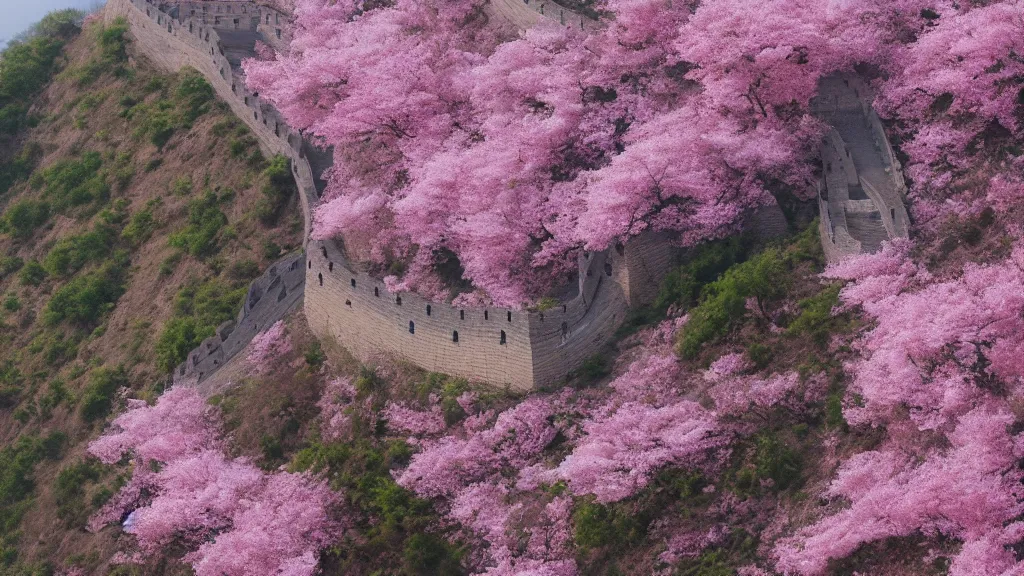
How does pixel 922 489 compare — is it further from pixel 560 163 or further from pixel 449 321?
pixel 560 163

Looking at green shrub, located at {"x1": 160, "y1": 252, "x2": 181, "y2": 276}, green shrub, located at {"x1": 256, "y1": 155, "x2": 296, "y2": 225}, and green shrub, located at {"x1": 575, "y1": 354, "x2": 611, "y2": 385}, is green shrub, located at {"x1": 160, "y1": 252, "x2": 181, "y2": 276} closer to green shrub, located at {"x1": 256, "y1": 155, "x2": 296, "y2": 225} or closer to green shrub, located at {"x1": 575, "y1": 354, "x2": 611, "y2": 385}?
green shrub, located at {"x1": 256, "y1": 155, "x2": 296, "y2": 225}

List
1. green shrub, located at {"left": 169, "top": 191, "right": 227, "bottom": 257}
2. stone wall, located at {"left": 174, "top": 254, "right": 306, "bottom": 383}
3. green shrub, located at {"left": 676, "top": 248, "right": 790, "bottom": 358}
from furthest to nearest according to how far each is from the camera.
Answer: green shrub, located at {"left": 169, "top": 191, "right": 227, "bottom": 257}
stone wall, located at {"left": 174, "top": 254, "right": 306, "bottom": 383}
green shrub, located at {"left": 676, "top": 248, "right": 790, "bottom": 358}

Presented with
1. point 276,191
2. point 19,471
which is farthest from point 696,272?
point 19,471

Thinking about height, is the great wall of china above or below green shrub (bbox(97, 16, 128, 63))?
below

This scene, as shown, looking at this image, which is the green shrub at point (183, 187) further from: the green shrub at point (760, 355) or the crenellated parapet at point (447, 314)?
the green shrub at point (760, 355)

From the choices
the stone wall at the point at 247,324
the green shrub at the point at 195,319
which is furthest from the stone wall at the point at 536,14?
the green shrub at the point at 195,319

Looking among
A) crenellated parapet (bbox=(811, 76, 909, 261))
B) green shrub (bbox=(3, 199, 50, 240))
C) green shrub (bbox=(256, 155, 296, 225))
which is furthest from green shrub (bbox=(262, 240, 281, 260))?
crenellated parapet (bbox=(811, 76, 909, 261))
